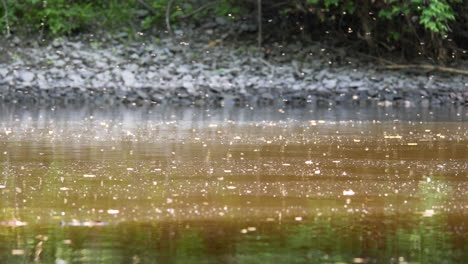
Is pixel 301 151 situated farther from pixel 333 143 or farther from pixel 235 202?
pixel 235 202

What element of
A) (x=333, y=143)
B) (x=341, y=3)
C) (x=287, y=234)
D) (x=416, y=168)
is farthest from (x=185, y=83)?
(x=287, y=234)

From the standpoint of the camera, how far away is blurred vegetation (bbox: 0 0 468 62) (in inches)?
1081

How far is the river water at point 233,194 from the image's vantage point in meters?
6.32

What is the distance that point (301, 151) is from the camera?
12.7 m

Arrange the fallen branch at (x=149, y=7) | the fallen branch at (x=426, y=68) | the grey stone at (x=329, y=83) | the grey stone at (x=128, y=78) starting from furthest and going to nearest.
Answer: the fallen branch at (x=149, y=7), the fallen branch at (x=426, y=68), the grey stone at (x=128, y=78), the grey stone at (x=329, y=83)

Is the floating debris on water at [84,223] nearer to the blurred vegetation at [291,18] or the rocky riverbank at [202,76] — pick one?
the rocky riverbank at [202,76]

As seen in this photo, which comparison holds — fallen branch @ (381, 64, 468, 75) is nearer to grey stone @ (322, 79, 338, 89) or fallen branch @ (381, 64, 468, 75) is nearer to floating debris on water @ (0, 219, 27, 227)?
grey stone @ (322, 79, 338, 89)

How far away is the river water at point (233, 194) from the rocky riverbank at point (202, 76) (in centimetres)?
933

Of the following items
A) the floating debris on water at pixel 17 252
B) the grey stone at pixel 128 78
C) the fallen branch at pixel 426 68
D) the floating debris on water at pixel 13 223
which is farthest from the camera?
the fallen branch at pixel 426 68

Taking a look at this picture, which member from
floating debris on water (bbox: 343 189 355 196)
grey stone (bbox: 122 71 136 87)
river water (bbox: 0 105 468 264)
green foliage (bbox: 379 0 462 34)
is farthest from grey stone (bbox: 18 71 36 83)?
floating debris on water (bbox: 343 189 355 196)

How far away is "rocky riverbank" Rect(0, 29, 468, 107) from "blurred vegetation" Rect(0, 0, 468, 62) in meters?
0.79

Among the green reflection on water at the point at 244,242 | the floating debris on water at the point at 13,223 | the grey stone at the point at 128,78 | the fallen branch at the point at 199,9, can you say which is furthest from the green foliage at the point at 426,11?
the floating debris on water at the point at 13,223

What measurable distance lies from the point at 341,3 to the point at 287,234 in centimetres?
2171

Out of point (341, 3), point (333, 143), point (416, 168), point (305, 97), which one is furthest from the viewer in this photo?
point (341, 3)
